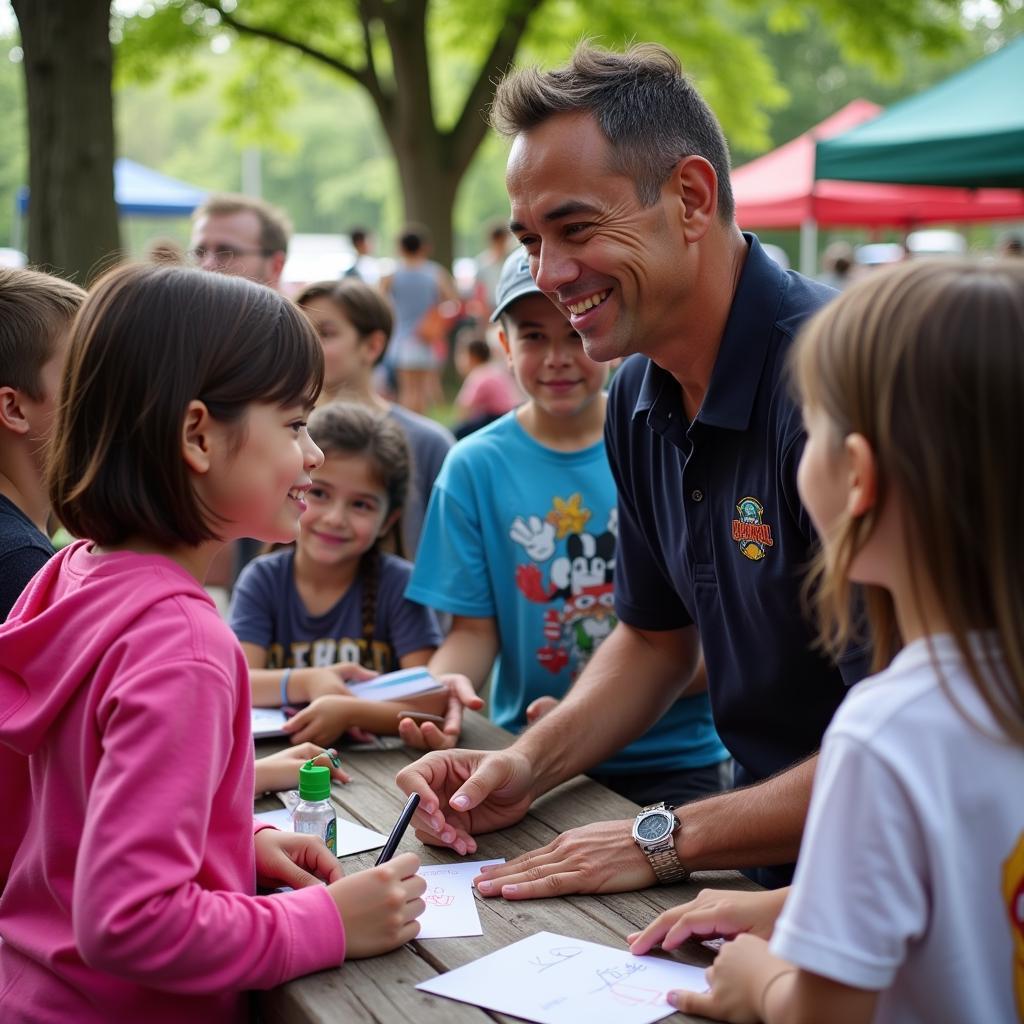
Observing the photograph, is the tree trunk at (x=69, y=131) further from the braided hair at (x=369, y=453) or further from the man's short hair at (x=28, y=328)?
the man's short hair at (x=28, y=328)

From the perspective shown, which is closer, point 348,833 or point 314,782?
point 314,782

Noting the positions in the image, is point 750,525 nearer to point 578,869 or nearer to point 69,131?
point 578,869

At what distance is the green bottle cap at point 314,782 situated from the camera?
1.88m

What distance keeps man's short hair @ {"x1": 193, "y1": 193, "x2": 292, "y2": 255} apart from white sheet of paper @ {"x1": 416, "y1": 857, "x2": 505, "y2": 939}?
333 centimetres

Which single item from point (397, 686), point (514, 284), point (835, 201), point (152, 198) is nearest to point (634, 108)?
point (514, 284)

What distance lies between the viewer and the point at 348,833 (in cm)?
210

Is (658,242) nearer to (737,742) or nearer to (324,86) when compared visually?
(737,742)

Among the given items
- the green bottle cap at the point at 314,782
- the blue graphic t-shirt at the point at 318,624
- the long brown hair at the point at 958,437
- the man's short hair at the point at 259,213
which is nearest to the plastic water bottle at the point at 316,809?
the green bottle cap at the point at 314,782

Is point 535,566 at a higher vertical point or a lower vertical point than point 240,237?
lower

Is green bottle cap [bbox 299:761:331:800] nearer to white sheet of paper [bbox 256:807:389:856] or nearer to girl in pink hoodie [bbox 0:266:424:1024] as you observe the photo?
white sheet of paper [bbox 256:807:389:856]

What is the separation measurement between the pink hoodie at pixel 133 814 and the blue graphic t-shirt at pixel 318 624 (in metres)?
1.42

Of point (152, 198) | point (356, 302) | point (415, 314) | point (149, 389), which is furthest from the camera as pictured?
point (152, 198)

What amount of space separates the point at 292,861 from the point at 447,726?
30.1 inches

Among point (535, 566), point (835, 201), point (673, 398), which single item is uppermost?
point (835, 201)
